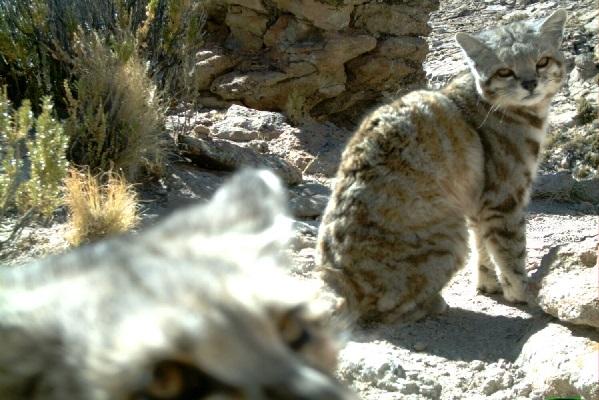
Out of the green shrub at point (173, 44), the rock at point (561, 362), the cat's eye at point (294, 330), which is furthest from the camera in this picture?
the green shrub at point (173, 44)

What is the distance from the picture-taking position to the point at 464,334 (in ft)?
19.6

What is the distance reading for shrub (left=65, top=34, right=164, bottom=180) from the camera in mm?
8133

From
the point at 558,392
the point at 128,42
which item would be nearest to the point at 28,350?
the point at 558,392

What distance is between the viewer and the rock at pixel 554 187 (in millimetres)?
9844

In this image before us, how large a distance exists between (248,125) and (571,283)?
21.3ft

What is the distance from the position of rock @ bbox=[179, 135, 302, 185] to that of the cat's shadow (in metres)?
3.63

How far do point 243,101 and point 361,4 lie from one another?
221 cm

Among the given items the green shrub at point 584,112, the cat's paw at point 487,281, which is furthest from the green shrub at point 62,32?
the green shrub at point 584,112

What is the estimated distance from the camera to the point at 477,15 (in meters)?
14.8

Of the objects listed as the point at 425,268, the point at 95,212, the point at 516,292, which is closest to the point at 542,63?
the point at 516,292

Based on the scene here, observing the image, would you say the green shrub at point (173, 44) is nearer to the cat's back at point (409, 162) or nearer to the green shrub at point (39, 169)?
the green shrub at point (39, 169)

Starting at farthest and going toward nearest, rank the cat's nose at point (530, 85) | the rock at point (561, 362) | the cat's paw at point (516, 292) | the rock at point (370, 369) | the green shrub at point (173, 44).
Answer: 1. the green shrub at point (173, 44)
2. the cat's nose at point (530, 85)
3. the cat's paw at point (516, 292)
4. the rock at point (370, 369)
5. the rock at point (561, 362)

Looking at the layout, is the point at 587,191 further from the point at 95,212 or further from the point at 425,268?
the point at 95,212

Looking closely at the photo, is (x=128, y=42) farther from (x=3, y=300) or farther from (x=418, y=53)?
(x=3, y=300)
